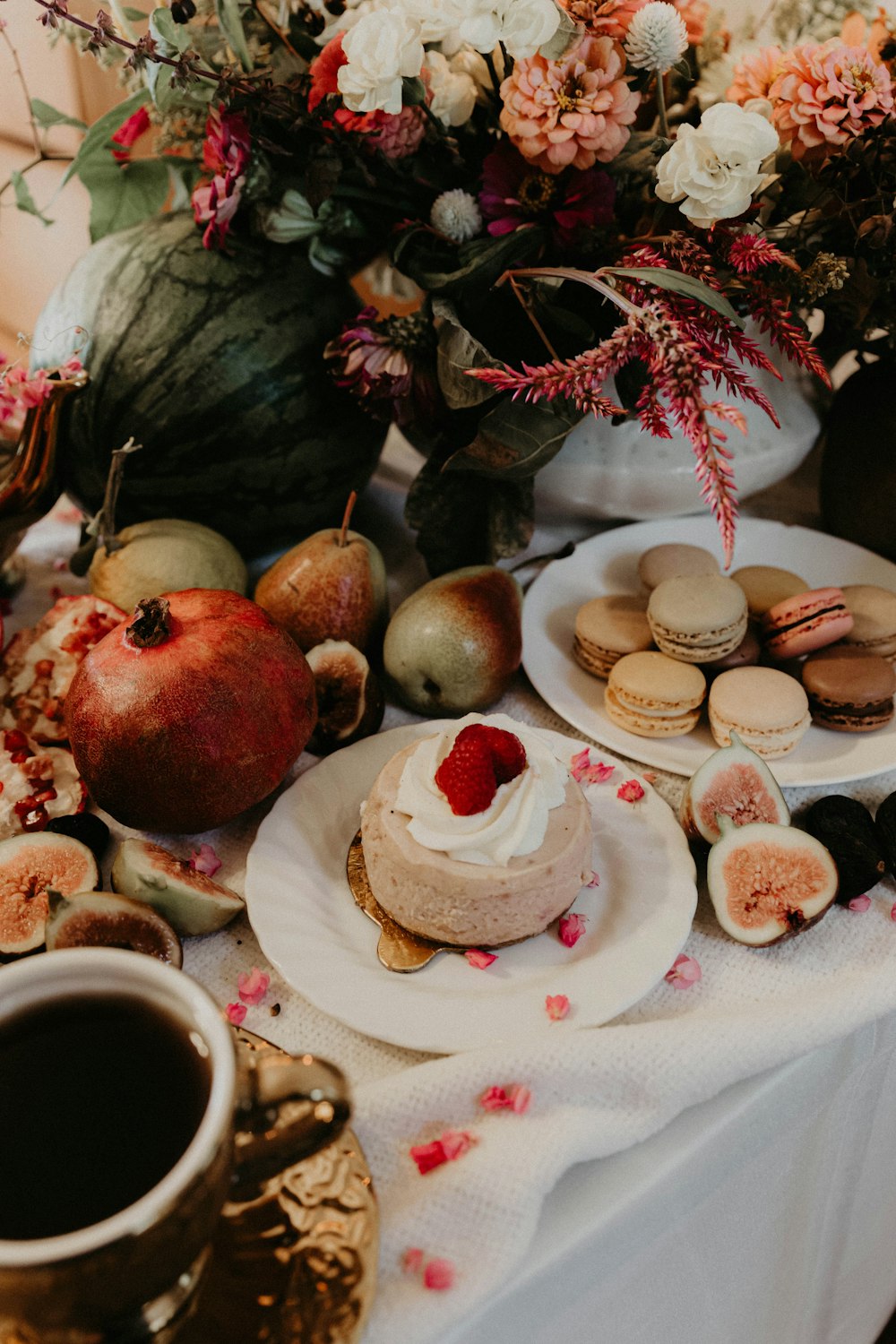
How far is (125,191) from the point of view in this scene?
1.27 metres

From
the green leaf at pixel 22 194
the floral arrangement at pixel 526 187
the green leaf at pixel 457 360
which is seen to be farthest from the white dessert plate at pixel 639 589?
the green leaf at pixel 22 194

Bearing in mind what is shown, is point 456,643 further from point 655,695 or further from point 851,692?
point 851,692

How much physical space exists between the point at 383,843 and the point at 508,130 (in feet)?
2.26

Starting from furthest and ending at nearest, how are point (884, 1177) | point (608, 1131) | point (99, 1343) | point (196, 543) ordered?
point (196, 543) < point (884, 1177) < point (608, 1131) < point (99, 1343)

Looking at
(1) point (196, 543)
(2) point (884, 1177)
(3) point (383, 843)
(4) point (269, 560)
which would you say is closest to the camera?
(3) point (383, 843)

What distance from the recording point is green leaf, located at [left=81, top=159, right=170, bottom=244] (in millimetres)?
1261

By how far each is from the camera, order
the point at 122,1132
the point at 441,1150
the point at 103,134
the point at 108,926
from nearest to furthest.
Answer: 1. the point at 122,1132
2. the point at 441,1150
3. the point at 108,926
4. the point at 103,134

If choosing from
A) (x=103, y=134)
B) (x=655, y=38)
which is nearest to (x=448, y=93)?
(x=655, y=38)

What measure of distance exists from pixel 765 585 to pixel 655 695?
0.82 ft

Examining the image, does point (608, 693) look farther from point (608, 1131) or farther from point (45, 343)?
point (45, 343)

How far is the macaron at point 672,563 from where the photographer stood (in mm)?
1120

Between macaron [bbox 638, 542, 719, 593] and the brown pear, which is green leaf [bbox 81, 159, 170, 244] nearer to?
the brown pear

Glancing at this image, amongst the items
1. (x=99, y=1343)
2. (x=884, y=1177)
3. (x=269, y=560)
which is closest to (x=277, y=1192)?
(x=99, y=1343)

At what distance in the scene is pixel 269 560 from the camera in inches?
49.9
